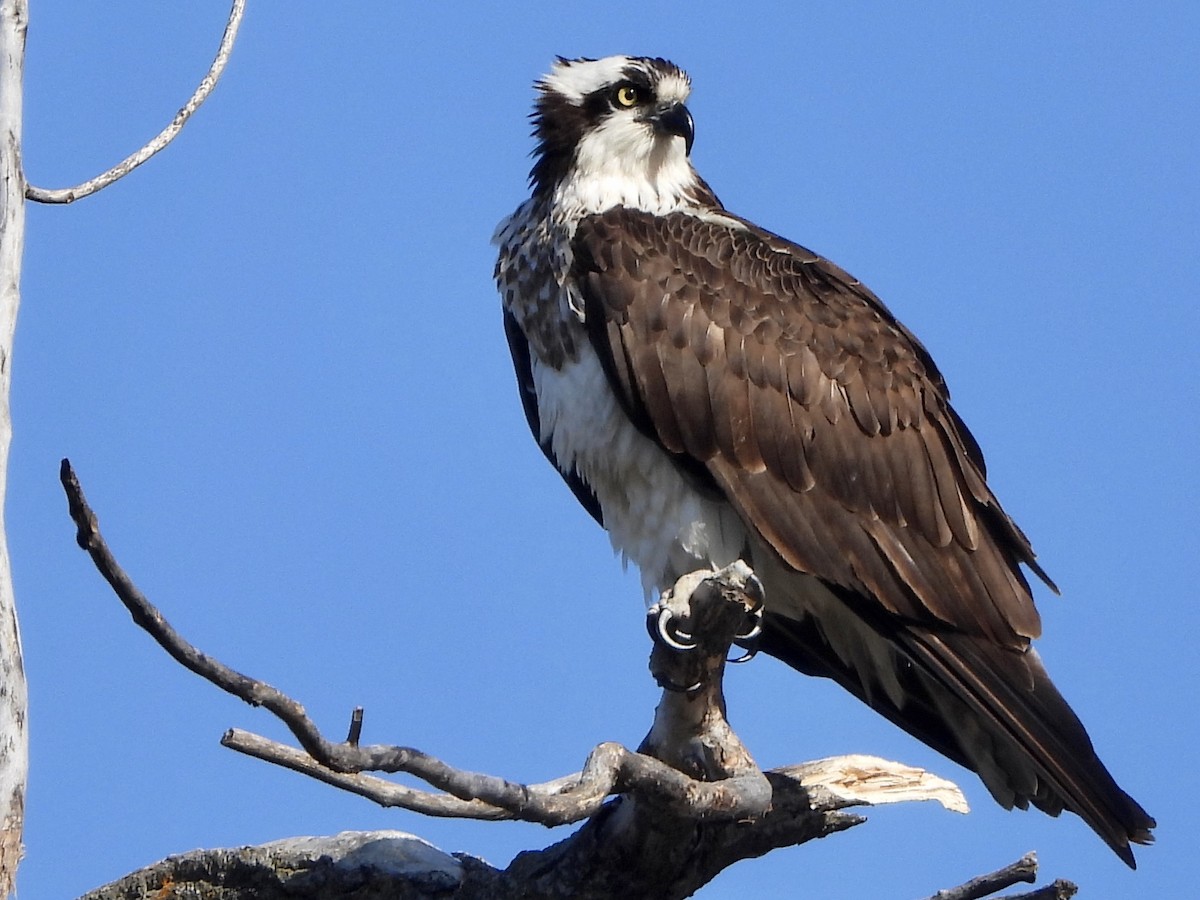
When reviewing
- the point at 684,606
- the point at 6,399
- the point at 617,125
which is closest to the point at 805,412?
the point at 684,606

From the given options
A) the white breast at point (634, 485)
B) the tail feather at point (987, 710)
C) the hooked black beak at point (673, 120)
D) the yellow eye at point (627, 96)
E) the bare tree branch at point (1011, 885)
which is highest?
the yellow eye at point (627, 96)

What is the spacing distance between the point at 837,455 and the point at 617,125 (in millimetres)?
1606

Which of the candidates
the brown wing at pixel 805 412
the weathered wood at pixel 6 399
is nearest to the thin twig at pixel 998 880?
the brown wing at pixel 805 412

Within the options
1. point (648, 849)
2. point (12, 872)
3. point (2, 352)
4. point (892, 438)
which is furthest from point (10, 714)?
point (892, 438)

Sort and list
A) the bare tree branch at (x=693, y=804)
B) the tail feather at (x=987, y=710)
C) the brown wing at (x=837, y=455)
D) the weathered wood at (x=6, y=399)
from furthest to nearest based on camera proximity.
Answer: the brown wing at (x=837, y=455)
the tail feather at (x=987, y=710)
the bare tree branch at (x=693, y=804)
the weathered wood at (x=6, y=399)

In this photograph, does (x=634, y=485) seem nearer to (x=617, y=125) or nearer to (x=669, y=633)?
(x=669, y=633)

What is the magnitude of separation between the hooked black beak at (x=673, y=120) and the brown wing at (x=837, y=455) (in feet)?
1.32

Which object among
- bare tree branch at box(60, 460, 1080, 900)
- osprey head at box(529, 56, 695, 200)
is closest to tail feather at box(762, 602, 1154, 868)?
bare tree branch at box(60, 460, 1080, 900)

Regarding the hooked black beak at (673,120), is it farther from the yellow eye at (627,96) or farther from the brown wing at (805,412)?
the brown wing at (805,412)

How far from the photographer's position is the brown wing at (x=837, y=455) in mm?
5430

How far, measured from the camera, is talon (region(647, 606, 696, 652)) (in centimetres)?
484

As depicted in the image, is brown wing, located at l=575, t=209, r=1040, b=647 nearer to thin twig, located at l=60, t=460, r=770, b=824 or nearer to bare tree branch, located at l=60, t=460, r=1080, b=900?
bare tree branch, located at l=60, t=460, r=1080, b=900

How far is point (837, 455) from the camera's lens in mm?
5695

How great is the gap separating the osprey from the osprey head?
20mm
